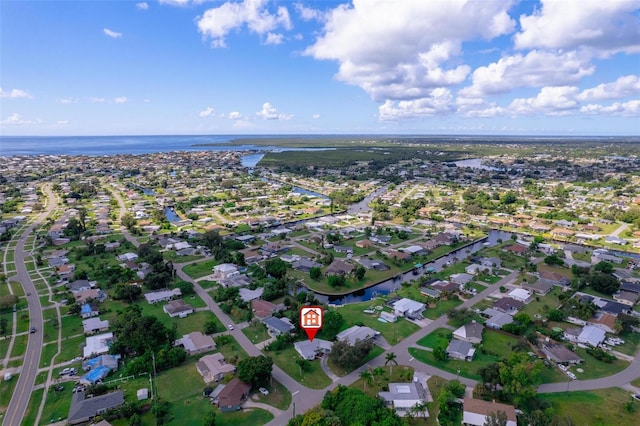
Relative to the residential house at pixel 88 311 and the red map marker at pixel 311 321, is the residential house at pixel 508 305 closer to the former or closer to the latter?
the red map marker at pixel 311 321

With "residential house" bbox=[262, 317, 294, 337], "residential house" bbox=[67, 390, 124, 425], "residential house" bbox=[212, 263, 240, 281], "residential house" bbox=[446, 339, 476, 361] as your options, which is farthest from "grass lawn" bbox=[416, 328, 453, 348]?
"residential house" bbox=[212, 263, 240, 281]

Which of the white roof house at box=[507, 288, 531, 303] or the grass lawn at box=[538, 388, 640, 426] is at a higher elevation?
the white roof house at box=[507, 288, 531, 303]

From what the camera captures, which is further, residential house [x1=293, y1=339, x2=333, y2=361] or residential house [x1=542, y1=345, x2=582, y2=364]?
residential house [x1=293, y1=339, x2=333, y2=361]

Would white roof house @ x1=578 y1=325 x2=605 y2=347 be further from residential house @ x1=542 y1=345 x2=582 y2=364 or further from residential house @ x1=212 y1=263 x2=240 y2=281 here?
residential house @ x1=212 y1=263 x2=240 y2=281

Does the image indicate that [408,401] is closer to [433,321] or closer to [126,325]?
[433,321]

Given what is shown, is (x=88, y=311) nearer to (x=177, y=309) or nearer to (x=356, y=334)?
(x=177, y=309)

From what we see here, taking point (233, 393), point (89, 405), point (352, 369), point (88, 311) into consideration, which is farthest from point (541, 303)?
point (88, 311)

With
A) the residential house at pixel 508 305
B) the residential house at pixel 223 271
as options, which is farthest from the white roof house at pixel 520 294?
the residential house at pixel 223 271
